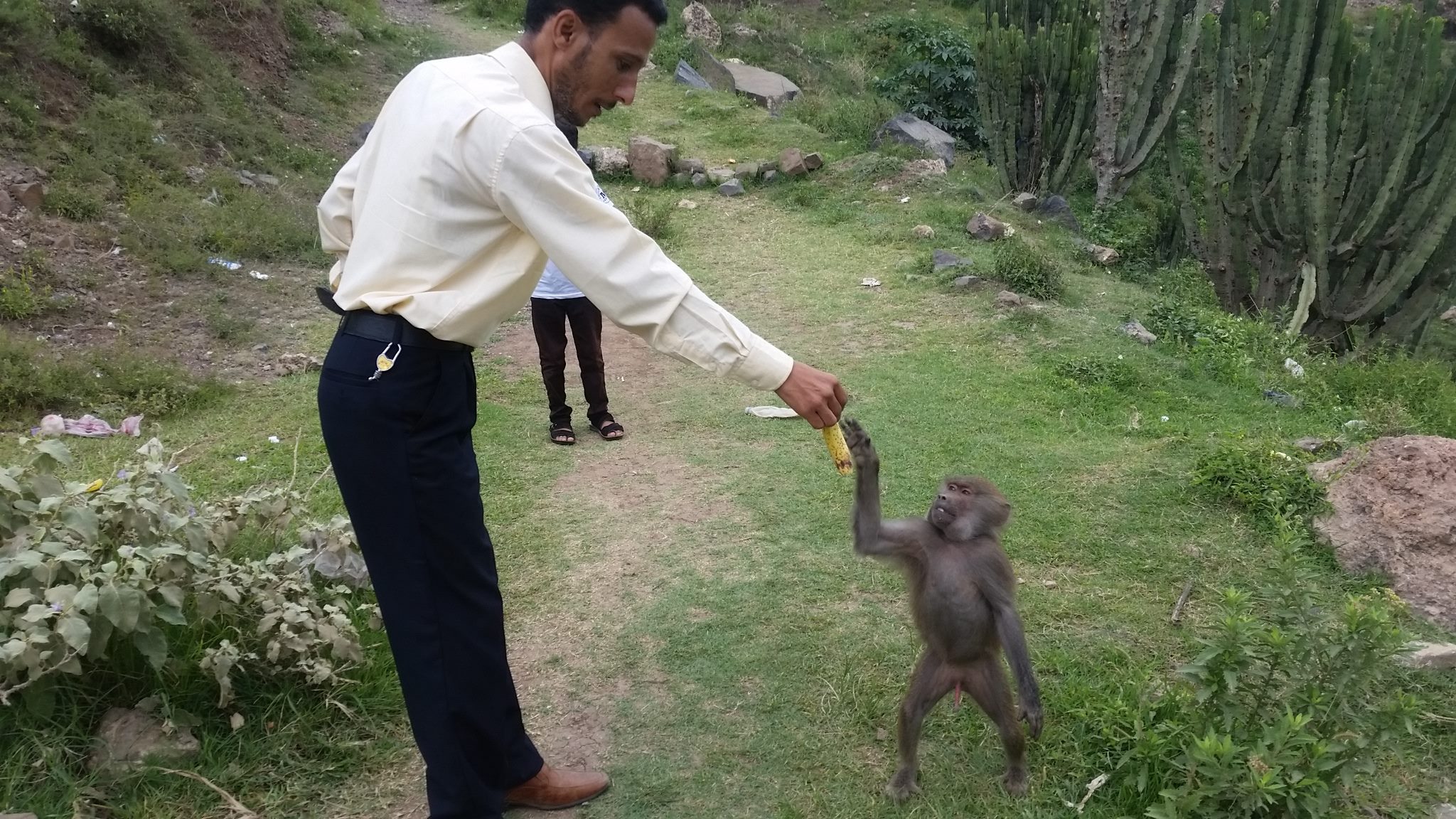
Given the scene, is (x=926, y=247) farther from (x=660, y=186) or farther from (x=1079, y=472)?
(x=1079, y=472)

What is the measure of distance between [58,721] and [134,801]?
37cm

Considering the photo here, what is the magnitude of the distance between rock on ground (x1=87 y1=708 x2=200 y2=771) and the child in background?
2956mm

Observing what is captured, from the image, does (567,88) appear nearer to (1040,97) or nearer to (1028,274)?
(1028,274)

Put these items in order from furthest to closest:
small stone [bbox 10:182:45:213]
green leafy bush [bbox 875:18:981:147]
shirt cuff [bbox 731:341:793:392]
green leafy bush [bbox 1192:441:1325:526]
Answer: green leafy bush [bbox 875:18:981:147], small stone [bbox 10:182:45:213], green leafy bush [bbox 1192:441:1325:526], shirt cuff [bbox 731:341:793:392]

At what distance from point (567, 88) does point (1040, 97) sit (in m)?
11.1

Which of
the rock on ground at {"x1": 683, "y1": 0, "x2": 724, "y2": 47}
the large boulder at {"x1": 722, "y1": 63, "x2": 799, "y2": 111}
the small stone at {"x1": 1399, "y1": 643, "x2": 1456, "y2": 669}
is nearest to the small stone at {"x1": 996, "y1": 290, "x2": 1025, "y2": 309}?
the small stone at {"x1": 1399, "y1": 643, "x2": 1456, "y2": 669}

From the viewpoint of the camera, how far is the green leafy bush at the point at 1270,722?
8.31 ft

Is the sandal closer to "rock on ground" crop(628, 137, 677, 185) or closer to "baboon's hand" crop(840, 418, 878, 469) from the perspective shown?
"baboon's hand" crop(840, 418, 878, 469)

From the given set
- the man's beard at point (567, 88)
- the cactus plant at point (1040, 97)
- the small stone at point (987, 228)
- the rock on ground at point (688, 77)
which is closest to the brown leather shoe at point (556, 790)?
the man's beard at point (567, 88)

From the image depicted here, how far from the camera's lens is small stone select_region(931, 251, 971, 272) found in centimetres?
854

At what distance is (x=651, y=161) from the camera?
461 inches

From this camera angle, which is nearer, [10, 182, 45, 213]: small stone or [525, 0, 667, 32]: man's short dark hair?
[525, 0, 667, 32]: man's short dark hair

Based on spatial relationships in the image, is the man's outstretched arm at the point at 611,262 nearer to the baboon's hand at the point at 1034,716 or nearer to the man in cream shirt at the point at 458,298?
the man in cream shirt at the point at 458,298

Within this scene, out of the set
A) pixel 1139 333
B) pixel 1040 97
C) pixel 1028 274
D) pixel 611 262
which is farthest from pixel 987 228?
pixel 611 262
